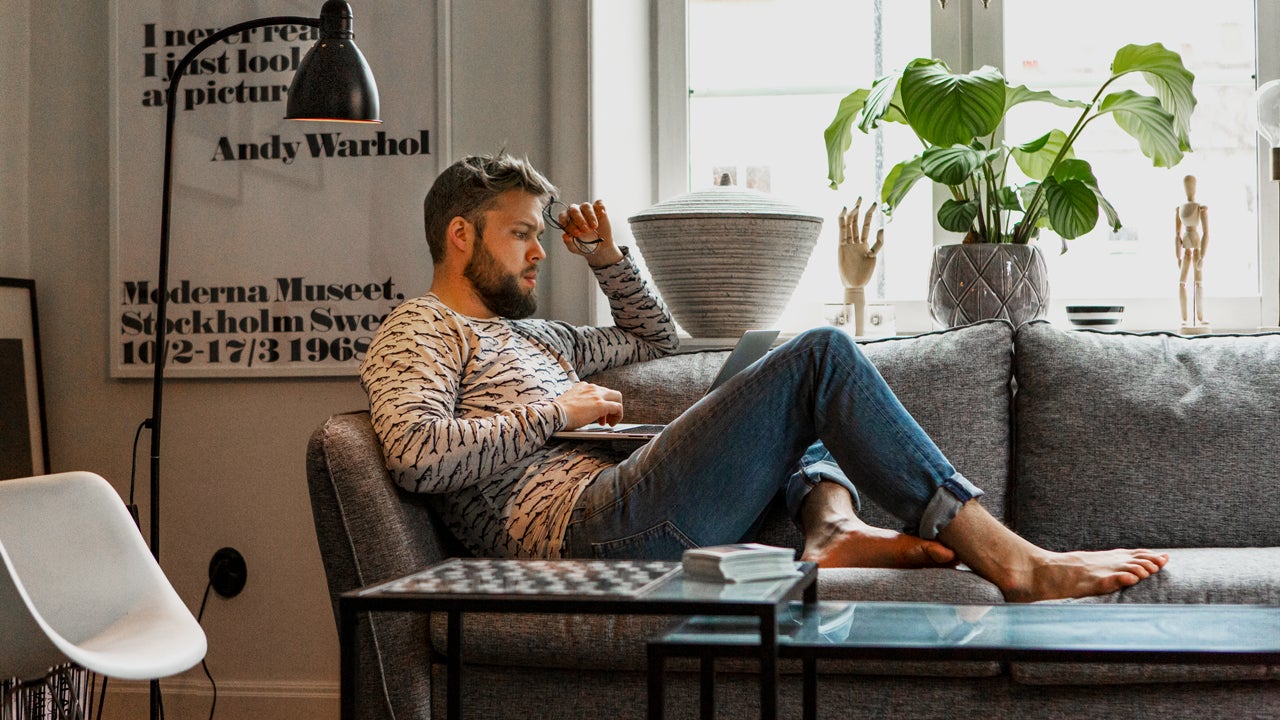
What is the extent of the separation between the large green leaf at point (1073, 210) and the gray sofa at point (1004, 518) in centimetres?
33

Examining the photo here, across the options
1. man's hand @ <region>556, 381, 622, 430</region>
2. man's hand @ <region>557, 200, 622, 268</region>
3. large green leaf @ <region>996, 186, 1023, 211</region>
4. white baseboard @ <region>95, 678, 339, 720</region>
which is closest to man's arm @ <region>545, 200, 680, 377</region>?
man's hand @ <region>557, 200, 622, 268</region>

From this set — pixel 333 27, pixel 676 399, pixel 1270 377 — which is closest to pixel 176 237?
pixel 333 27

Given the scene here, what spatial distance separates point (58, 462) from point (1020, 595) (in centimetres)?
229

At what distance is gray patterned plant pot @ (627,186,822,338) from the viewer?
103 inches

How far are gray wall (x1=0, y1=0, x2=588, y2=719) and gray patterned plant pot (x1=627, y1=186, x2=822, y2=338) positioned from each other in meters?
0.20

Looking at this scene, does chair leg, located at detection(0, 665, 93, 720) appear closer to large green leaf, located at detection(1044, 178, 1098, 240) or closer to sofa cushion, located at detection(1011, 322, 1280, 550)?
sofa cushion, located at detection(1011, 322, 1280, 550)

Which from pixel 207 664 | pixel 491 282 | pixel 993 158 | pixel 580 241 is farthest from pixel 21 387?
pixel 993 158

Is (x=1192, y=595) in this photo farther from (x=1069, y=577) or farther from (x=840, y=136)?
(x=840, y=136)

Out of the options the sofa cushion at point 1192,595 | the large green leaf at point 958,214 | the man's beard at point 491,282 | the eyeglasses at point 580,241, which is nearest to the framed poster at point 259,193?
the eyeglasses at point 580,241

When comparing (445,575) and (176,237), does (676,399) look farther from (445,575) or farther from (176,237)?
(176,237)

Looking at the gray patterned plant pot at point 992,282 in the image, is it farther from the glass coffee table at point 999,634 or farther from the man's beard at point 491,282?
the glass coffee table at point 999,634

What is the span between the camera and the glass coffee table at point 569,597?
3.82 ft

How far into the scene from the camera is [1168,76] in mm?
2553

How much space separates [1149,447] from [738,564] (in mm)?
1133
